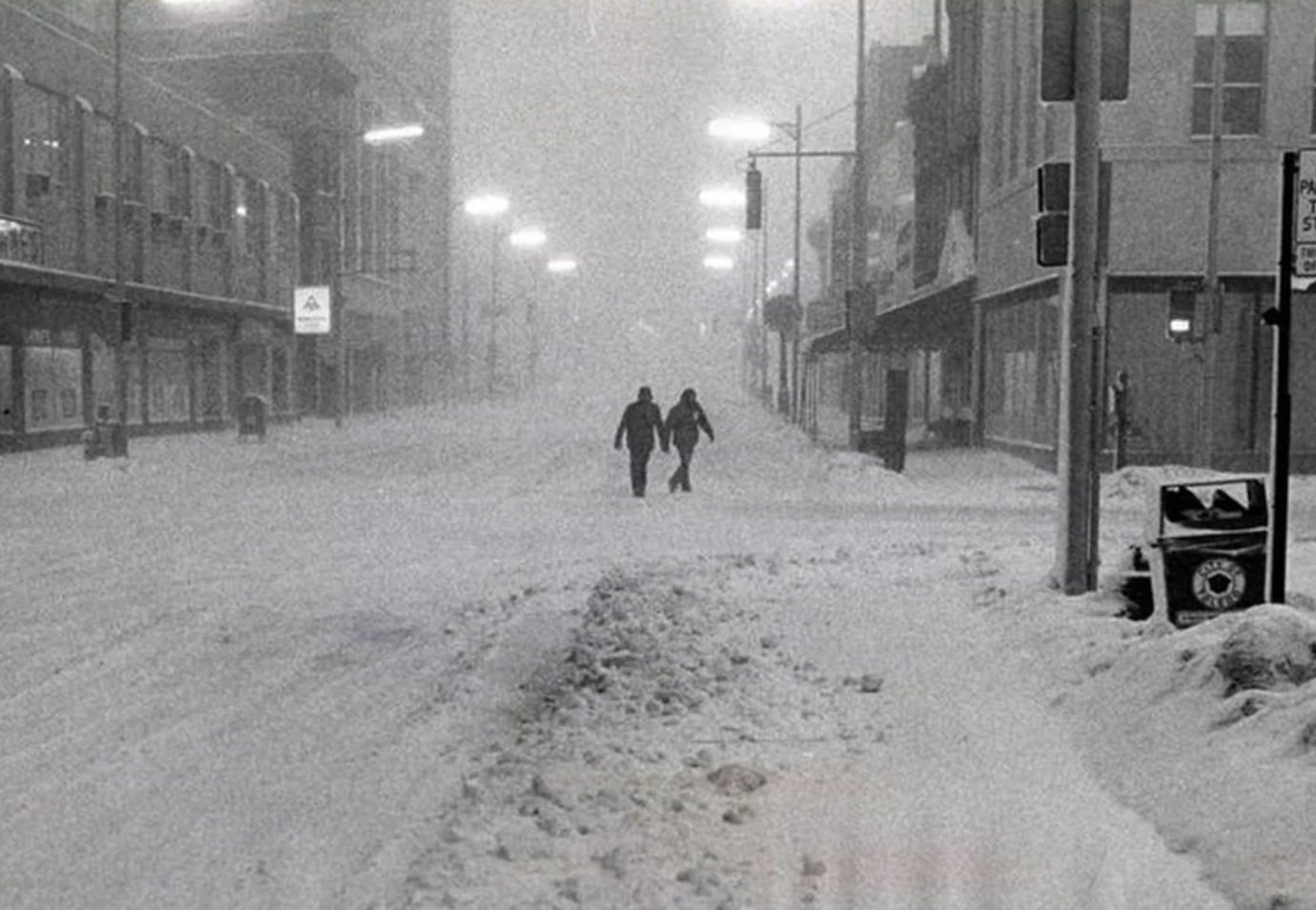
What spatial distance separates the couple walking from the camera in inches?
862

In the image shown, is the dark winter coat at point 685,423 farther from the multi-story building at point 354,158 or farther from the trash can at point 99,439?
the multi-story building at point 354,158

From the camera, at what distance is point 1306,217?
8.54m

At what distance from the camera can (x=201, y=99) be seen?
47.1 m

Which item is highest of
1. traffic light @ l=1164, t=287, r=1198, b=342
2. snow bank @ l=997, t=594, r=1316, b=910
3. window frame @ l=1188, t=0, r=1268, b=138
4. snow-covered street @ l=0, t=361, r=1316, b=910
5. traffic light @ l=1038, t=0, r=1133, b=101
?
window frame @ l=1188, t=0, r=1268, b=138

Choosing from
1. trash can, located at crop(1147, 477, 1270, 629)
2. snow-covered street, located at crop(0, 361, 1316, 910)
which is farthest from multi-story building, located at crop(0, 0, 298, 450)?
trash can, located at crop(1147, 477, 1270, 629)

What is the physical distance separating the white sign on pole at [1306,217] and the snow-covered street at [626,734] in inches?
77.9

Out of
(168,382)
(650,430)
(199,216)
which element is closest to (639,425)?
(650,430)

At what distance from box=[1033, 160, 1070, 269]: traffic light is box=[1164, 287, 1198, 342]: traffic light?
11027mm

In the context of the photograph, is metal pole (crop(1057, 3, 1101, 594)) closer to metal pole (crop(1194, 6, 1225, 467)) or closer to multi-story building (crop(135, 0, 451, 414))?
metal pole (crop(1194, 6, 1225, 467))

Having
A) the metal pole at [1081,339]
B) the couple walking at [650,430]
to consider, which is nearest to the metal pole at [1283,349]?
the metal pole at [1081,339]

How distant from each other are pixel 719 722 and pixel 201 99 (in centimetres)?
4355

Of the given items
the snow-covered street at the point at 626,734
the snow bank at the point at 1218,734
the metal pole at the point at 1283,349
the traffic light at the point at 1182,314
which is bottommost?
the snow-covered street at the point at 626,734

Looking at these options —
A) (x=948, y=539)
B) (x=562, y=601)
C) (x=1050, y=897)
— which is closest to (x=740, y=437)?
(x=948, y=539)

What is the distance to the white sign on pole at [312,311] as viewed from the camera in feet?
153
